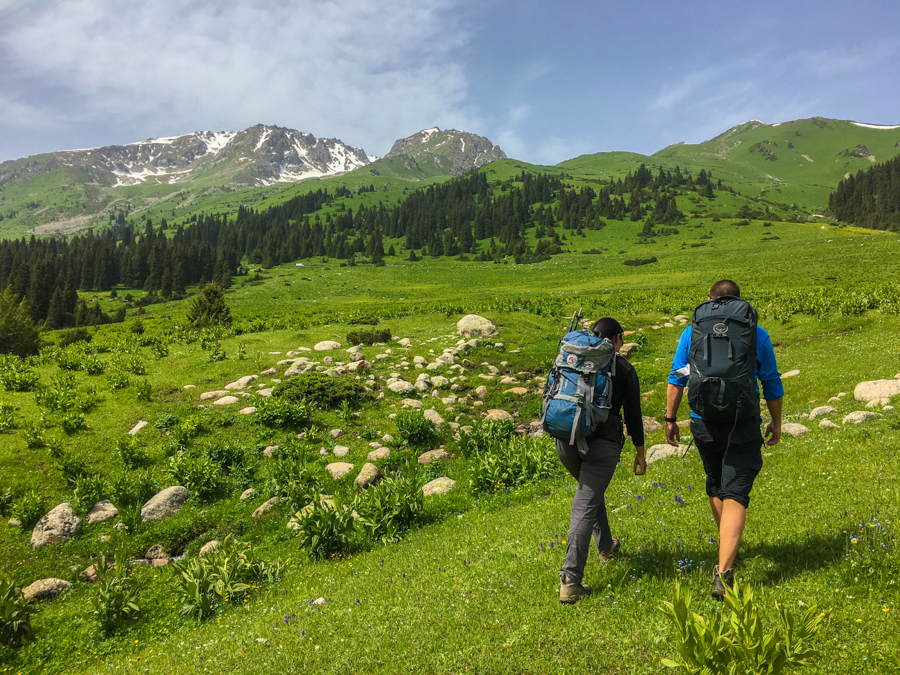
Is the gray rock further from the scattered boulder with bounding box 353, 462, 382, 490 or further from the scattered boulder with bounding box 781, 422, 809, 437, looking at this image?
the scattered boulder with bounding box 353, 462, 382, 490

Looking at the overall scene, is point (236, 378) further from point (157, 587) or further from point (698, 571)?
point (698, 571)

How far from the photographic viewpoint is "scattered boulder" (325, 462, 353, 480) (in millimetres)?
13252

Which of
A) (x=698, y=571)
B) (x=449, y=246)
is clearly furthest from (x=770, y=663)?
(x=449, y=246)

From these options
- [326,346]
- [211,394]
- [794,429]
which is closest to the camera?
[794,429]

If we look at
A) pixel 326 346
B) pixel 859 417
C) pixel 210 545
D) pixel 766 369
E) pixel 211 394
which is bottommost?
pixel 210 545

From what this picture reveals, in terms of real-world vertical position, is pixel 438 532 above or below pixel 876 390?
below

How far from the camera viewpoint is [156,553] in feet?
35.3

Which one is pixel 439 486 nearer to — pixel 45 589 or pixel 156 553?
pixel 156 553

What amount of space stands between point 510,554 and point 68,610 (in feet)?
30.1

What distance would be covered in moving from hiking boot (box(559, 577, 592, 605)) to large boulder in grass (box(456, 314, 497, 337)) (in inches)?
918

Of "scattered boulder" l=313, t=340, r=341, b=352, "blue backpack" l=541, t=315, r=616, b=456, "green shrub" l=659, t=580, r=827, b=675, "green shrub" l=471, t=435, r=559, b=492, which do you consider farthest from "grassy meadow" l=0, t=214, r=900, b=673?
"blue backpack" l=541, t=315, r=616, b=456

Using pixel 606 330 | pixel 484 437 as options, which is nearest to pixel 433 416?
pixel 484 437

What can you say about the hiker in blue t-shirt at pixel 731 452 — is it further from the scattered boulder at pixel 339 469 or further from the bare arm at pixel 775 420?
the scattered boulder at pixel 339 469

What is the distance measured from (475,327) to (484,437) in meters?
15.2
